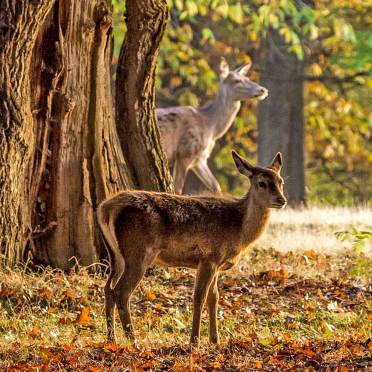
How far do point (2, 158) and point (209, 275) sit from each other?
3.04 metres

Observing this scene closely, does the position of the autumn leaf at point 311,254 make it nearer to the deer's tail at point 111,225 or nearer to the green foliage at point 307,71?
the deer's tail at point 111,225

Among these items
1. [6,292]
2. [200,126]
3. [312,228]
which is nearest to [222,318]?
[6,292]

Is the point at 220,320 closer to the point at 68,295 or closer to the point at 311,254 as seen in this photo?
the point at 68,295

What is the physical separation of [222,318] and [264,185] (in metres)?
1.71

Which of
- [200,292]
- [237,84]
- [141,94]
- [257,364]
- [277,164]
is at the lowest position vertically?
[257,364]

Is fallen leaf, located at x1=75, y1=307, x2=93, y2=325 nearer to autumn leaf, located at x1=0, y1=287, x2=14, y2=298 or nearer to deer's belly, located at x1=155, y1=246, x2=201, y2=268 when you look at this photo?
autumn leaf, located at x1=0, y1=287, x2=14, y2=298

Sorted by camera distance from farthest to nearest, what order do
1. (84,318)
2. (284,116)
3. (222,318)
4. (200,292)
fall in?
(284,116) → (222,318) → (84,318) → (200,292)

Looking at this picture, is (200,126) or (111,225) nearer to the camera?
(111,225)

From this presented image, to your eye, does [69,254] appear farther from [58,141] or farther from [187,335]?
[187,335]

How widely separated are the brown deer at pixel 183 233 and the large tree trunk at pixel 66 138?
2.63 metres

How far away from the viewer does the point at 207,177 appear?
18.0 meters

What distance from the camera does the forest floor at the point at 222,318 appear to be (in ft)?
24.8

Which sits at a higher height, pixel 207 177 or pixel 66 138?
pixel 66 138

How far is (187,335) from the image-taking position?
9305 mm
